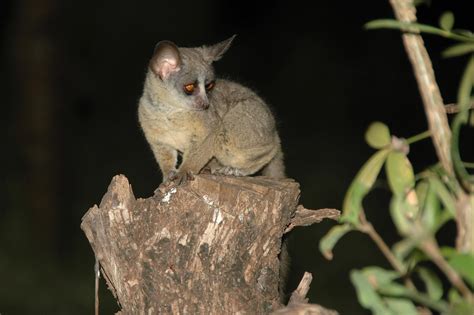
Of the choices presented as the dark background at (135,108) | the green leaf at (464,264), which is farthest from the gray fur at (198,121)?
the dark background at (135,108)

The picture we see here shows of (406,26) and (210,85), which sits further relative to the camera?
(210,85)

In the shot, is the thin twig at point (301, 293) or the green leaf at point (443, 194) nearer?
the green leaf at point (443, 194)

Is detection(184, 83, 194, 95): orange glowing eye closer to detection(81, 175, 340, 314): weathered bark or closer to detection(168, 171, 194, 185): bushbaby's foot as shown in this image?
detection(168, 171, 194, 185): bushbaby's foot

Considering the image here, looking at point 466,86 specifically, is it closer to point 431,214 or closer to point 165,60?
point 431,214

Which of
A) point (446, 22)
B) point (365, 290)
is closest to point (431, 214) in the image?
point (365, 290)

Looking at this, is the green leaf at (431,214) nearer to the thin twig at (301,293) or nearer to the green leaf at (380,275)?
the green leaf at (380,275)

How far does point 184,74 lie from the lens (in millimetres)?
5621

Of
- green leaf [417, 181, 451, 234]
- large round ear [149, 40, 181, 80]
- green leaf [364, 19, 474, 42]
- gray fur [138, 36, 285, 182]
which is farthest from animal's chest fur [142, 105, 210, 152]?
green leaf [417, 181, 451, 234]

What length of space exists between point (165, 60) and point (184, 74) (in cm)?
18

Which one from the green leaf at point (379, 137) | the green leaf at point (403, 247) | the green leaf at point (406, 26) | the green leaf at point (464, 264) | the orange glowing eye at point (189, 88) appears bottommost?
the green leaf at point (464, 264)

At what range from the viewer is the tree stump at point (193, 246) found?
382 cm

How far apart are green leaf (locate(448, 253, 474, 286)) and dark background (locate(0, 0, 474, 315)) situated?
835 cm

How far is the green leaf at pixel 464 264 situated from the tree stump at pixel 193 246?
2179mm

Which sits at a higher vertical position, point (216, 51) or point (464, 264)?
point (216, 51)
